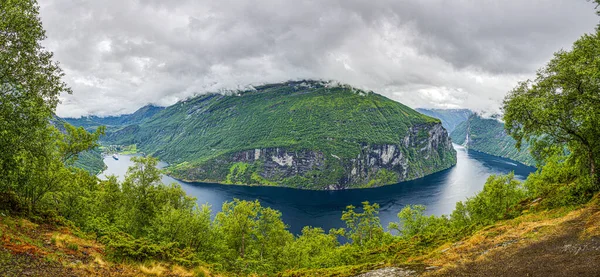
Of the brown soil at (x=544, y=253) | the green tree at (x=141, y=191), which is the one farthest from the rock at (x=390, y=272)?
the green tree at (x=141, y=191)

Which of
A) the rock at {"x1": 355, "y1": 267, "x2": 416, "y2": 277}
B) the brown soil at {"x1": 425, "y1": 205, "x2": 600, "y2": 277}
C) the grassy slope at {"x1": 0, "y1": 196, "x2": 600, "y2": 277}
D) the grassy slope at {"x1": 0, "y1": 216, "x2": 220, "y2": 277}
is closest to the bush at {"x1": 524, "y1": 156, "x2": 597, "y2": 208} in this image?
the grassy slope at {"x1": 0, "y1": 196, "x2": 600, "y2": 277}

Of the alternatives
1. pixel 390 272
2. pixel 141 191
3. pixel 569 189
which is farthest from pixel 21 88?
pixel 569 189

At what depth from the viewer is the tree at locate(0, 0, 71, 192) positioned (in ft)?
48.8

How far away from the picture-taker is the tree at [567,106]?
830 inches

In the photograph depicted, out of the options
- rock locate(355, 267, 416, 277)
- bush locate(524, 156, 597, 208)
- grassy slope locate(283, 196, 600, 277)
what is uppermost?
bush locate(524, 156, 597, 208)

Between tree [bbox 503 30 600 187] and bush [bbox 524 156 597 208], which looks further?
bush [bbox 524 156 597 208]

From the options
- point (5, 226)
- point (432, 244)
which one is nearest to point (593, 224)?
point (432, 244)

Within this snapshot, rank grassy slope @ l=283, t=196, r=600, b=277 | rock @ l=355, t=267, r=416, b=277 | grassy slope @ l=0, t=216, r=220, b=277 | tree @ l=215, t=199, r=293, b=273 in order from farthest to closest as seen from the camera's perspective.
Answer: tree @ l=215, t=199, r=293, b=273, rock @ l=355, t=267, r=416, b=277, grassy slope @ l=283, t=196, r=600, b=277, grassy slope @ l=0, t=216, r=220, b=277

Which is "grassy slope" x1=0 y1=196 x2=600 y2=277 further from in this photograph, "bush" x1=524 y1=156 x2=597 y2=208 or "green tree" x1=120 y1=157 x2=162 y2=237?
"green tree" x1=120 y1=157 x2=162 y2=237

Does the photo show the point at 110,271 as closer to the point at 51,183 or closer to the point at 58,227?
the point at 58,227

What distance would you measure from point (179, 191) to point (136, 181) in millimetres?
5676

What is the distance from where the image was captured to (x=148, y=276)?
1659 centimetres

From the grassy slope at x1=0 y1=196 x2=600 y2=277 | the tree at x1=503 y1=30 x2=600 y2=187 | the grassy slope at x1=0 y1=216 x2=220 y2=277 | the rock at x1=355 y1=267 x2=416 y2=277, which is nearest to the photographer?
the grassy slope at x1=0 y1=216 x2=220 y2=277

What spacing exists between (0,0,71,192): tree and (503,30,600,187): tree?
110 ft
